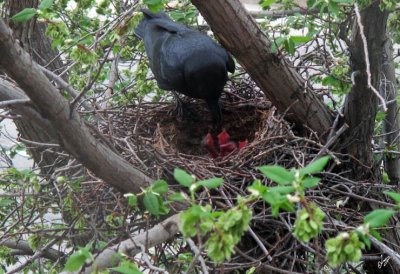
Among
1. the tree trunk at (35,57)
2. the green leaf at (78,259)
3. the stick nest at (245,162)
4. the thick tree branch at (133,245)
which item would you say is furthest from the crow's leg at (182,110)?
the green leaf at (78,259)

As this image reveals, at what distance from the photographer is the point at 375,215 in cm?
139

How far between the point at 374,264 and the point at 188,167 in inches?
44.1

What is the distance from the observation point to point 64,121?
1883mm

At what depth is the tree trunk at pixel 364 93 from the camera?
8.89ft

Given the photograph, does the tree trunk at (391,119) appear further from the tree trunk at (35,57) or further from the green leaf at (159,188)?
the green leaf at (159,188)

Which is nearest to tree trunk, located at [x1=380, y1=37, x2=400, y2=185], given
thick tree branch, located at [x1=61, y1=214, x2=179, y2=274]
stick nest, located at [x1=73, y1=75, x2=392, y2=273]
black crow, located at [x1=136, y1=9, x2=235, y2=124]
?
stick nest, located at [x1=73, y1=75, x2=392, y2=273]

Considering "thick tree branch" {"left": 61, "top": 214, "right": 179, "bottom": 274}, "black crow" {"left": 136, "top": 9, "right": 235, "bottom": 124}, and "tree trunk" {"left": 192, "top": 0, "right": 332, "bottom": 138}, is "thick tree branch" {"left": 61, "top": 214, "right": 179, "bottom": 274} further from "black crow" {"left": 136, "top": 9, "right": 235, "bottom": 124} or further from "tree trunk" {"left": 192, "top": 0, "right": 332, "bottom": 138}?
"black crow" {"left": 136, "top": 9, "right": 235, "bottom": 124}

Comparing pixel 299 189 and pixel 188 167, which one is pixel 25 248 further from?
pixel 299 189

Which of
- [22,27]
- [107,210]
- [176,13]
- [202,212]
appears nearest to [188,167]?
[107,210]

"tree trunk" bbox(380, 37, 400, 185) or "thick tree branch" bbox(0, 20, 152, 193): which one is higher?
"thick tree branch" bbox(0, 20, 152, 193)

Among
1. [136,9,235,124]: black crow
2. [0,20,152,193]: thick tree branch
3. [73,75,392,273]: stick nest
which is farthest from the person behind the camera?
[136,9,235,124]: black crow

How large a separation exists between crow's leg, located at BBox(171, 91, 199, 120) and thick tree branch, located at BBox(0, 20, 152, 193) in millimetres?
1521

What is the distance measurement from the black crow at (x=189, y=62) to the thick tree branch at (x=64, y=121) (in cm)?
138

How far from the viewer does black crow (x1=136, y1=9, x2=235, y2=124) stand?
3602 mm
